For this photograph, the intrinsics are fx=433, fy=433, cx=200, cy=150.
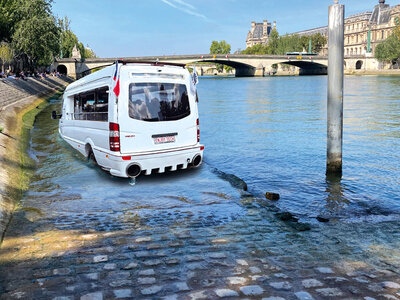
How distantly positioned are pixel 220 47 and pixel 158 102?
549 ft

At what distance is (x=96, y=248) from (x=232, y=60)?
4069 inches

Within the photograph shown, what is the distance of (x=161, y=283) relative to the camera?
4289 mm

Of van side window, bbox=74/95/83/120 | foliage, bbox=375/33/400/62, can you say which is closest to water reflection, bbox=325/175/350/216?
van side window, bbox=74/95/83/120

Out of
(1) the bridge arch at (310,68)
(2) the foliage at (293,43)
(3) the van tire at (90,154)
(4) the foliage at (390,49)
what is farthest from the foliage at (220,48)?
(3) the van tire at (90,154)

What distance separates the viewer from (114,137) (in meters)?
8.77

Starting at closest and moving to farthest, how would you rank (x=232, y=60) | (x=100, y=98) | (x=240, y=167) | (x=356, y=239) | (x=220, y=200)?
(x=356, y=239)
(x=220, y=200)
(x=100, y=98)
(x=240, y=167)
(x=232, y=60)

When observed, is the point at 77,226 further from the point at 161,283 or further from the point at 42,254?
the point at 161,283

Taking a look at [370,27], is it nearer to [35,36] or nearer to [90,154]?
[35,36]

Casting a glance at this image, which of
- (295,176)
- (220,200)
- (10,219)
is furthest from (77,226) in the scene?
(295,176)

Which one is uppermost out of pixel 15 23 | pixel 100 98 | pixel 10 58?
pixel 15 23

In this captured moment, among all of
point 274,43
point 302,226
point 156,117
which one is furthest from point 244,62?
point 302,226

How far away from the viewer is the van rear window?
880 centimetres

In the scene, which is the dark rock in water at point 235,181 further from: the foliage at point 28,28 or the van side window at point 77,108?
the foliage at point 28,28

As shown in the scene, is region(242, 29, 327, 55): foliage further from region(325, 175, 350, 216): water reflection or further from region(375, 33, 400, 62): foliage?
region(325, 175, 350, 216): water reflection
